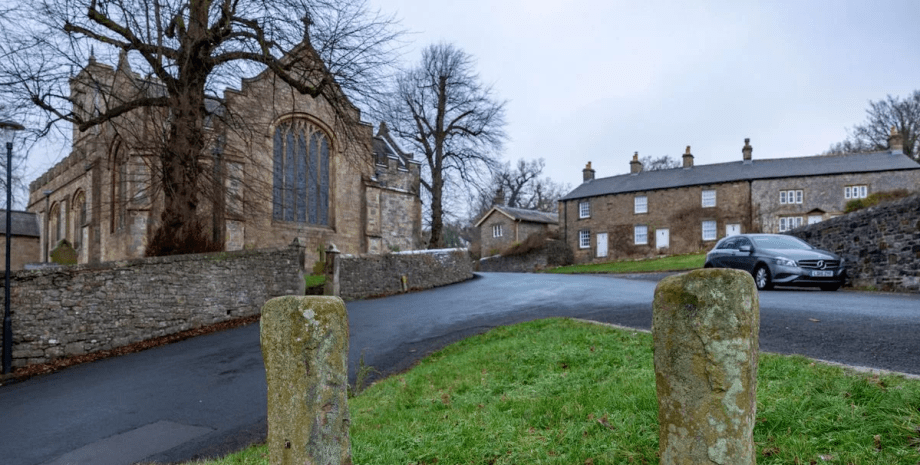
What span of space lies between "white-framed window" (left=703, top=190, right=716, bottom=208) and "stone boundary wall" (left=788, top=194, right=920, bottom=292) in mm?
22435

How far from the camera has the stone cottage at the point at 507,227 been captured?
47.7m

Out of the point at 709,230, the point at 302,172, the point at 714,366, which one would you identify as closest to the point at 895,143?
the point at 709,230

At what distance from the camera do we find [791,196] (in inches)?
1390

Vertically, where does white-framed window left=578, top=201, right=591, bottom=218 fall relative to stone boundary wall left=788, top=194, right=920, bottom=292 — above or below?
above

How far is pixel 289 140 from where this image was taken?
26422 millimetres

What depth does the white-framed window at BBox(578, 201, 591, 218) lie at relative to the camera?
43062 mm

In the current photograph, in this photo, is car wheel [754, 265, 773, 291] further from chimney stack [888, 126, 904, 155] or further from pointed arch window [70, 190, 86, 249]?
pointed arch window [70, 190, 86, 249]

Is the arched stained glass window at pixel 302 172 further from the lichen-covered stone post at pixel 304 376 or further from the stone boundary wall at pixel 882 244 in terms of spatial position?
the lichen-covered stone post at pixel 304 376

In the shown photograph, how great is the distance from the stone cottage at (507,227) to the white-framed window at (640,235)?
28.7 feet

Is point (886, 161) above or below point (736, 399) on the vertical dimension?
above

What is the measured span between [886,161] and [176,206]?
3937cm

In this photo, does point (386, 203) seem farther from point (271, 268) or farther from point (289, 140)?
point (271, 268)

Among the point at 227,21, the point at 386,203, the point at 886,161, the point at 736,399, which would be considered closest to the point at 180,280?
the point at 227,21

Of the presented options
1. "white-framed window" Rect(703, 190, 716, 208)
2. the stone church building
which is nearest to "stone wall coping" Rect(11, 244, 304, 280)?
the stone church building
